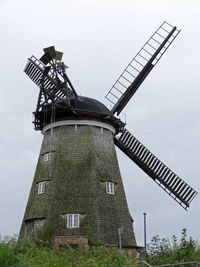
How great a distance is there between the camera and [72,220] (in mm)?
23031

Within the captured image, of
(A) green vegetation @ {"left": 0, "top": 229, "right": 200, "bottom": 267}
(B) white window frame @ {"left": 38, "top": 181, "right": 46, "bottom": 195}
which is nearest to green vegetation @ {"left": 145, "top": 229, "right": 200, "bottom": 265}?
(A) green vegetation @ {"left": 0, "top": 229, "right": 200, "bottom": 267}

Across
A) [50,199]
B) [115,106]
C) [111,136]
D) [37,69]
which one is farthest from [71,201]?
[37,69]

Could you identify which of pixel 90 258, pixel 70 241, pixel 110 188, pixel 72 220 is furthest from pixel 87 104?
pixel 90 258

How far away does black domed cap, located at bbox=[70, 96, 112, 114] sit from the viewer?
83.2 feet

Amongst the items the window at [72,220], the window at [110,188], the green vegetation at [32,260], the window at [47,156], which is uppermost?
the window at [47,156]

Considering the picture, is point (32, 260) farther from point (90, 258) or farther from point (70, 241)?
point (70, 241)

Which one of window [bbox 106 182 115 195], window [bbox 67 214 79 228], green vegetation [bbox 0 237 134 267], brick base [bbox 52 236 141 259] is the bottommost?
green vegetation [bbox 0 237 134 267]

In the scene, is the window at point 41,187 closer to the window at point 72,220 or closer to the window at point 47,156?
the window at point 47,156

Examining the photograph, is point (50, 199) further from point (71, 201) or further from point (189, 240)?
point (189, 240)

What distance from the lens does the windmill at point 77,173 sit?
23125mm

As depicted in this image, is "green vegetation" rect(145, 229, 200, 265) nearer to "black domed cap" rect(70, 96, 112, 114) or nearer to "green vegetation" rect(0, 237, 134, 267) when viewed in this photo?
"green vegetation" rect(0, 237, 134, 267)

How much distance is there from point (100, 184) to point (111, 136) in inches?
132

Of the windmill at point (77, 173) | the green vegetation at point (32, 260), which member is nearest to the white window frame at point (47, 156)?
the windmill at point (77, 173)

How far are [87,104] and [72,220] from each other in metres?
6.16
